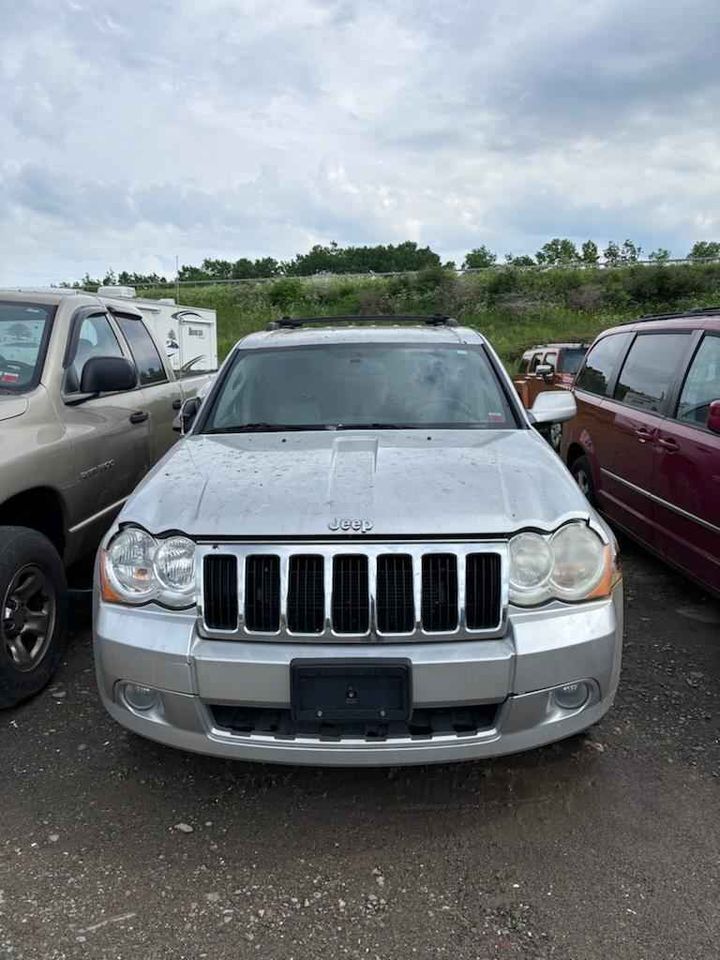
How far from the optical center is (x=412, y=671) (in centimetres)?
226

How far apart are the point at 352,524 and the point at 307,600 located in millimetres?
290

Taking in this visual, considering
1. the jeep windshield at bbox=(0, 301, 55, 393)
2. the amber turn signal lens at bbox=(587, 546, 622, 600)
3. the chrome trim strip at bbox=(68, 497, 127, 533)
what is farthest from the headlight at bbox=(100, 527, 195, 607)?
the jeep windshield at bbox=(0, 301, 55, 393)

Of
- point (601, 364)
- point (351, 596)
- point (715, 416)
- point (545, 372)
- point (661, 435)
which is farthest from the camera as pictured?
point (545, 372)

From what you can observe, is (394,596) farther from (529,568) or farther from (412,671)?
(529,568)

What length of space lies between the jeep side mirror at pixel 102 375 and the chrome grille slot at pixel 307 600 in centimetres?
220

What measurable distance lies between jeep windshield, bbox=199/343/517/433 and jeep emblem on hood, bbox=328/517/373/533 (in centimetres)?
112

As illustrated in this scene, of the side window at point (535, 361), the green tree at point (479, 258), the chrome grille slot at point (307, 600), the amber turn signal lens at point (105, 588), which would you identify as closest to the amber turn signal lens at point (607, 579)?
the chrome grille slot at point (307, 600)

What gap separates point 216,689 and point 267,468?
91cm

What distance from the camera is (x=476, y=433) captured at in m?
3.38

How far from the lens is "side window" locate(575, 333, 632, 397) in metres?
5.76

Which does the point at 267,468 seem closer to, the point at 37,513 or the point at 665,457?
the point at 37,513

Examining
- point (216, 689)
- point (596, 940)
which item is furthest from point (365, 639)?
point (596, 940)

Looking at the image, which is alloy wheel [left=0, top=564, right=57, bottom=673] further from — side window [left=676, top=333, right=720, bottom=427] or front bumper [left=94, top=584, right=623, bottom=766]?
side window [left=676, top=333, right=720, bottom=427]

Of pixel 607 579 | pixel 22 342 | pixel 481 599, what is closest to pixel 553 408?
pixel 607 579
